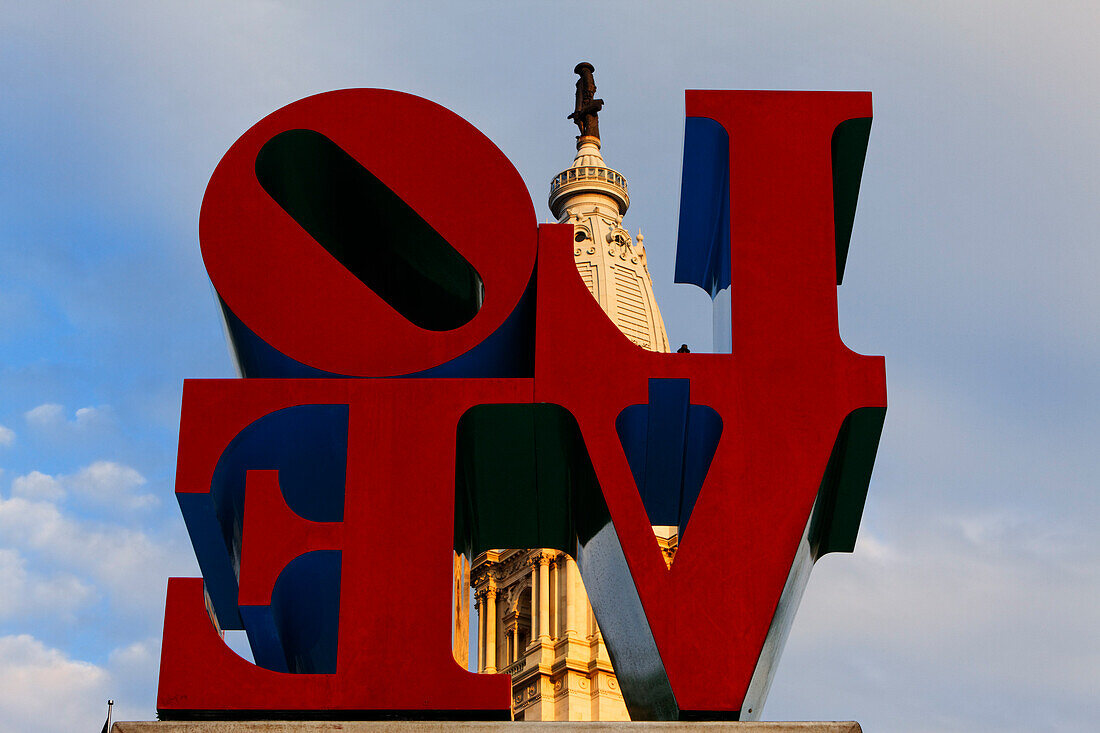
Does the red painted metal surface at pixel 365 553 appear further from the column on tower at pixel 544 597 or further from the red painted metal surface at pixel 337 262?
the column on tower at pixel 544 597

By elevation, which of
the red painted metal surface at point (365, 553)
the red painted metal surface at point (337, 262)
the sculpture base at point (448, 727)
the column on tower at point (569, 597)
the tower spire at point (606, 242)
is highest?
the tower spire at point (606, 242)

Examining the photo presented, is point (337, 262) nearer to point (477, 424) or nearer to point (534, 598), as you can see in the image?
point (477, 424)

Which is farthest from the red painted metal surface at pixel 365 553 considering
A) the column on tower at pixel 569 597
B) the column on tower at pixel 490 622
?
the column on tower at pixel 490 622

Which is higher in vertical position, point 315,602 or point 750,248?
point 750,248

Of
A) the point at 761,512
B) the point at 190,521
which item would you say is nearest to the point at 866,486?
the point at 761,512

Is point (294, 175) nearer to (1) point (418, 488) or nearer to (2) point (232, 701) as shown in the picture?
(1) point (418, 488)

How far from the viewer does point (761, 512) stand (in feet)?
47.8

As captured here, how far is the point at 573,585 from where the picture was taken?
79312 millimetres

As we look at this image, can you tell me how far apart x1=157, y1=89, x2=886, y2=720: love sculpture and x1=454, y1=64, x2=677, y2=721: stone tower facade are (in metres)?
54.5

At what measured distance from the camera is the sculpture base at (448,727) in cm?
1305

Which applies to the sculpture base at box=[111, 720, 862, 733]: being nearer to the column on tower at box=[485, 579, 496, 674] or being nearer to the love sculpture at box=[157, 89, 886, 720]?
the love sculpture at box=[157, 89, 886, 720]

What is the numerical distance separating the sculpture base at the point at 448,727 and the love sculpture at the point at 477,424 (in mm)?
388

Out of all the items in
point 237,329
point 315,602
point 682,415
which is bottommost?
point 315,602

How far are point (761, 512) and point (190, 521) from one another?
202 inches
